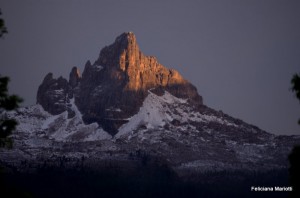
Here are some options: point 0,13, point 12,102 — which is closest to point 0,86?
point 12,102

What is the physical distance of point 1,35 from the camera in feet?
147

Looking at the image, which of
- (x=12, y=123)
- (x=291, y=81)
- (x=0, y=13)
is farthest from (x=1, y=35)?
(x=291, y=81)

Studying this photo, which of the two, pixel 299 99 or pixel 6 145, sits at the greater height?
pixel 299 99

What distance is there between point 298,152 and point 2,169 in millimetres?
17685

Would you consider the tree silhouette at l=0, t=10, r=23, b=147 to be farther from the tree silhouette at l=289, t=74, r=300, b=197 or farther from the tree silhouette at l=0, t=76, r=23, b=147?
the tree silhouette at l=289, t=74, r=300, b=197

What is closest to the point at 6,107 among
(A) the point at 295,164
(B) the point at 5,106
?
(B) the point at 5,106

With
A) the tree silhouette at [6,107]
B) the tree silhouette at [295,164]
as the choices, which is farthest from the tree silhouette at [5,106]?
the tree silhouette at [295,164]

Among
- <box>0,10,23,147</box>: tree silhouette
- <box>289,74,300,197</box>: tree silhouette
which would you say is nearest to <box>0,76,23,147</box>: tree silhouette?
<box>0,10,23,147</box>: tree silhouette

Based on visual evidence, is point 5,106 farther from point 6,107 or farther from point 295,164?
point 295,164

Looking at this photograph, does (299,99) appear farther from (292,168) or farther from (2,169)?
(2,169)

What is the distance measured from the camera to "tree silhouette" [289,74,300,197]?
4503 centimetres

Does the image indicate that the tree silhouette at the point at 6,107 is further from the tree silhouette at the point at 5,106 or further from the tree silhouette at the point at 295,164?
the tree silhouette at the point at 295,164

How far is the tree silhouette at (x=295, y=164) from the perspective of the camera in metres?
45.0

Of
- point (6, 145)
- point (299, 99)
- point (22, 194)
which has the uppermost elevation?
point (299, 99)
